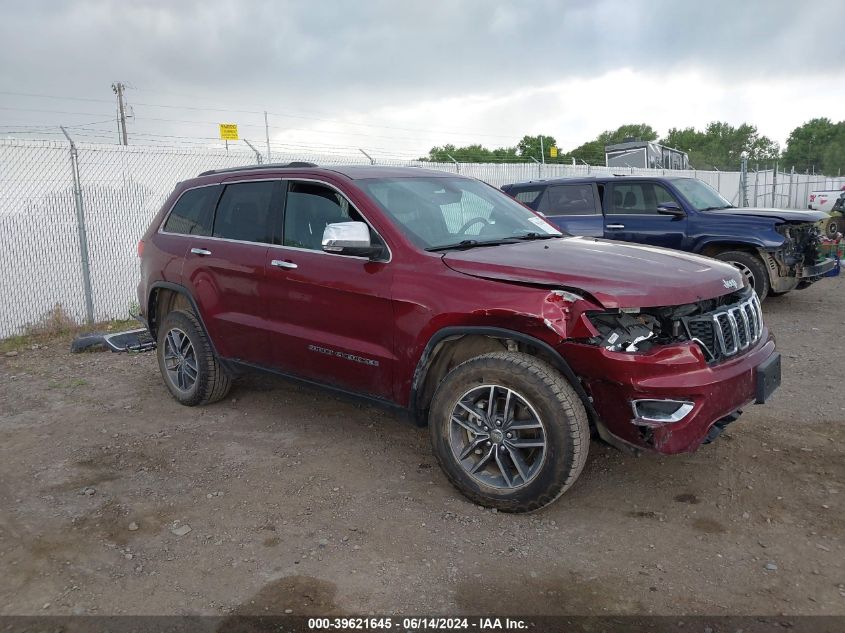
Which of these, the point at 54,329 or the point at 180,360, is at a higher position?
the point at 180,360

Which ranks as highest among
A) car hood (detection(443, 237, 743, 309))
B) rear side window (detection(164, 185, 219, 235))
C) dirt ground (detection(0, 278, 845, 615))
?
rear side window (detection(164, 185, 219, 235))

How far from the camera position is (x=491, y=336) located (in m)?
3.49

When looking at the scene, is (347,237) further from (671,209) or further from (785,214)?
(785,214)

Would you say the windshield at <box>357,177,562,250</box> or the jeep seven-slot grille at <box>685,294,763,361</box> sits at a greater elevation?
the windshield at <box>357,177,562,250</box>

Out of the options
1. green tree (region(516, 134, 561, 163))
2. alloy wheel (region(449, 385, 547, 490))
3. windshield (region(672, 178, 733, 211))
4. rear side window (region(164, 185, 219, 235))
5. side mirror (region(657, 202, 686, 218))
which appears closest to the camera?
alloy wheel (region(449, 385, 547, 490))

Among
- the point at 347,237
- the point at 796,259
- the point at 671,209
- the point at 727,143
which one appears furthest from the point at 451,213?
the point at 727,143

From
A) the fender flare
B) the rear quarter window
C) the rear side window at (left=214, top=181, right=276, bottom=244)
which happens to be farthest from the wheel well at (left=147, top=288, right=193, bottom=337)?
the rear quarter window

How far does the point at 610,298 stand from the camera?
314 cm

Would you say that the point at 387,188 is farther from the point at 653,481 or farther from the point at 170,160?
the point at 170,160

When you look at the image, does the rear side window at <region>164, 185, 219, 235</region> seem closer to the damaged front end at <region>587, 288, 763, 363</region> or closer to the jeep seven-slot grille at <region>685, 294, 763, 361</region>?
the damaged front end at <region>587, 288, 763, 363</region>

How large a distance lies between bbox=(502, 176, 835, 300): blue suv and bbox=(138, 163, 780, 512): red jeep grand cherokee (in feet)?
15.6

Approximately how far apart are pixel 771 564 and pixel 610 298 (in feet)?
4.52

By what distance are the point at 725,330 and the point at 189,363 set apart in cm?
385

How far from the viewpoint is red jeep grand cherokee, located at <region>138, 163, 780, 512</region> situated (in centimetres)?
320
